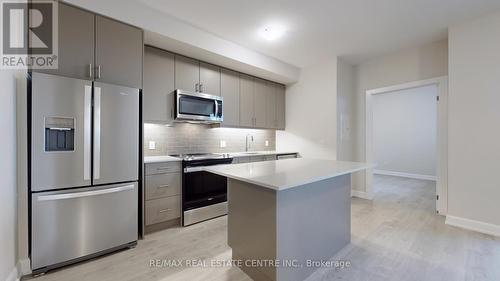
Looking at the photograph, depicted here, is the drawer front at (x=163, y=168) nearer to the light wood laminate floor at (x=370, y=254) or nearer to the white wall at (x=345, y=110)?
the light wood laminate floor at (x=370, y=254)

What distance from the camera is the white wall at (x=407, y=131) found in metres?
5.85

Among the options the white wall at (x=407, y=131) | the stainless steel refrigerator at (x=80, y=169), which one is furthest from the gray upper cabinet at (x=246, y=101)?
the white wall at (x=407, y=131)

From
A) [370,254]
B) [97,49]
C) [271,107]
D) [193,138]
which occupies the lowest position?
[370,254]

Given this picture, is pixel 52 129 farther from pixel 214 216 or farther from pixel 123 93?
pixel 214 216

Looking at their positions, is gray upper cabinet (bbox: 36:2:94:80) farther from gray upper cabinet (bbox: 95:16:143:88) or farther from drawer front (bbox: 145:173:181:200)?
drawer front (bbox: 145:173:181:200)

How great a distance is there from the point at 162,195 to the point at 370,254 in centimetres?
238

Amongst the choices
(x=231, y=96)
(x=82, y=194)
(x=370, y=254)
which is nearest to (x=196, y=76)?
(x=231, y=96)

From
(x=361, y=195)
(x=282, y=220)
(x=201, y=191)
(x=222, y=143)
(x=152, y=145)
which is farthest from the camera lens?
(x=361, y=195)

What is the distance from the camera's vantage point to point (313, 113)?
4.17 metres

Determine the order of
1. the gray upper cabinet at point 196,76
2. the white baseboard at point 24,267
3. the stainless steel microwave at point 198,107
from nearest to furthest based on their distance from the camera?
the white baseboard at point 24,267
the stainless steel microwave at point 198,107
the gray upper cabinet at point 196,76

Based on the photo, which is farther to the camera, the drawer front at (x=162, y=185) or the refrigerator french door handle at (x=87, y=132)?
the drawer front at (x=162, y=185)

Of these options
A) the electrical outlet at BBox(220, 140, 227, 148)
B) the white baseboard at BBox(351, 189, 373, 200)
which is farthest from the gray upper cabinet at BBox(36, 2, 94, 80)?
the white baseboard at BBox(351, 189, 373, 200)

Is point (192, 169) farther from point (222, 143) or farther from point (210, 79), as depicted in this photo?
point (210, 79)

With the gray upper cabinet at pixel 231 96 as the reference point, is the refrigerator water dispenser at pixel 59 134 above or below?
below
